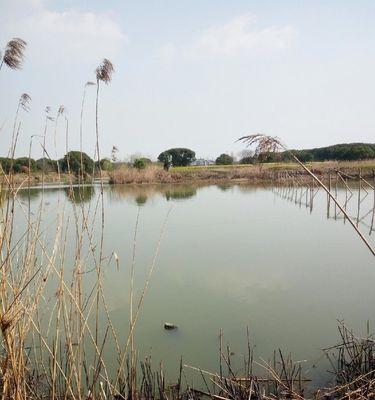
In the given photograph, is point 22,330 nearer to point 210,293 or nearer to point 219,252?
point 210,293

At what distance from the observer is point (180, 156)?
2013 inches

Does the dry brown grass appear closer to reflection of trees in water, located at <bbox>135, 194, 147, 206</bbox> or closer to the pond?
reflection of trees in water, located at <bbox>135, 194, 147, 206</bbox>

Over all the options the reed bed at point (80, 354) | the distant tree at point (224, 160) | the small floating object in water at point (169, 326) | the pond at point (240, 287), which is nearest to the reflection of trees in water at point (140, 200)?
the pond at point (240, 287)

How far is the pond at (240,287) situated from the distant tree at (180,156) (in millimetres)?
40630

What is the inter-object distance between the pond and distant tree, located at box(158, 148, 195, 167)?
40.6 m

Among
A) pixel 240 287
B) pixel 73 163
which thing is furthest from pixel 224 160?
pixel 73 163

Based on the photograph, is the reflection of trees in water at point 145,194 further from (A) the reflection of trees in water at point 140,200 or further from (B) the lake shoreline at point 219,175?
(B) the lake shoreline at point 219,175

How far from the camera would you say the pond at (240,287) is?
3.63 m

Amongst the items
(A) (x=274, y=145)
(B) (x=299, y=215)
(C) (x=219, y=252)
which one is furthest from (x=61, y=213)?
(B) (x=299, y=215)

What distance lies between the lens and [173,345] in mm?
3688

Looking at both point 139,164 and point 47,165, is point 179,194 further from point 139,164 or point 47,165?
point 47,165

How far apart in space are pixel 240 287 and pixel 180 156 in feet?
152

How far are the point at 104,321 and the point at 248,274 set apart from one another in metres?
2.70

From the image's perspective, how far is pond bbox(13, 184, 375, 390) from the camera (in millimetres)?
3631
